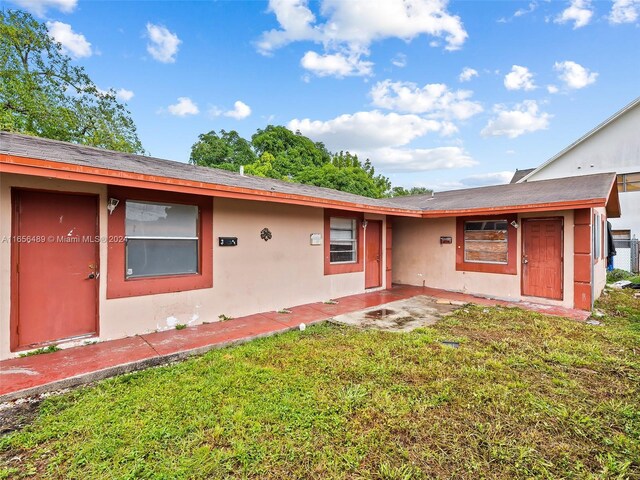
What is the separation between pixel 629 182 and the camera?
13.2m

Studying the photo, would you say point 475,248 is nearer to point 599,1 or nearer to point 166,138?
point 599,1

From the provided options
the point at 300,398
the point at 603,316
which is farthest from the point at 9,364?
the point at 603,316

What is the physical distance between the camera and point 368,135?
26094mm

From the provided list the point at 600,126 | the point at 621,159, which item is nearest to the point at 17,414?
the point at 621,159

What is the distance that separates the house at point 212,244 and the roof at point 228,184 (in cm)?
2

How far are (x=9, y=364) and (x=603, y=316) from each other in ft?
30.9

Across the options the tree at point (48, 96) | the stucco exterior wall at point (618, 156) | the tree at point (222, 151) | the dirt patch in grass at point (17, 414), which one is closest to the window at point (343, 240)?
the dirt patch in grass at point (17, 414)

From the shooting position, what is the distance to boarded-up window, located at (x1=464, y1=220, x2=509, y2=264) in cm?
743

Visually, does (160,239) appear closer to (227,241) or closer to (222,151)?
(227,241)

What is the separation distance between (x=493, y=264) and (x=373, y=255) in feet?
9.82

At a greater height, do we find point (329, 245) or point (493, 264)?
point (329, 245)

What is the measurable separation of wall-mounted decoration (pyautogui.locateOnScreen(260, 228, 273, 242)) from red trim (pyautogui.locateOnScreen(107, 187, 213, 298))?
1023 mm

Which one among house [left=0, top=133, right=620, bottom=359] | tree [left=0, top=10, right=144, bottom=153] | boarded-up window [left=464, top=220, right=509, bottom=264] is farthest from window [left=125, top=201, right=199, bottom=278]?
tree [left=0, top=10, right=144, bottom=153]

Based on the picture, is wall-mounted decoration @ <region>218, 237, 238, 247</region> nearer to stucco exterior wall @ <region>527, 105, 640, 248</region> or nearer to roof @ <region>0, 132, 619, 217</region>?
roof @ <region>0, 132, 619, 217</region>
